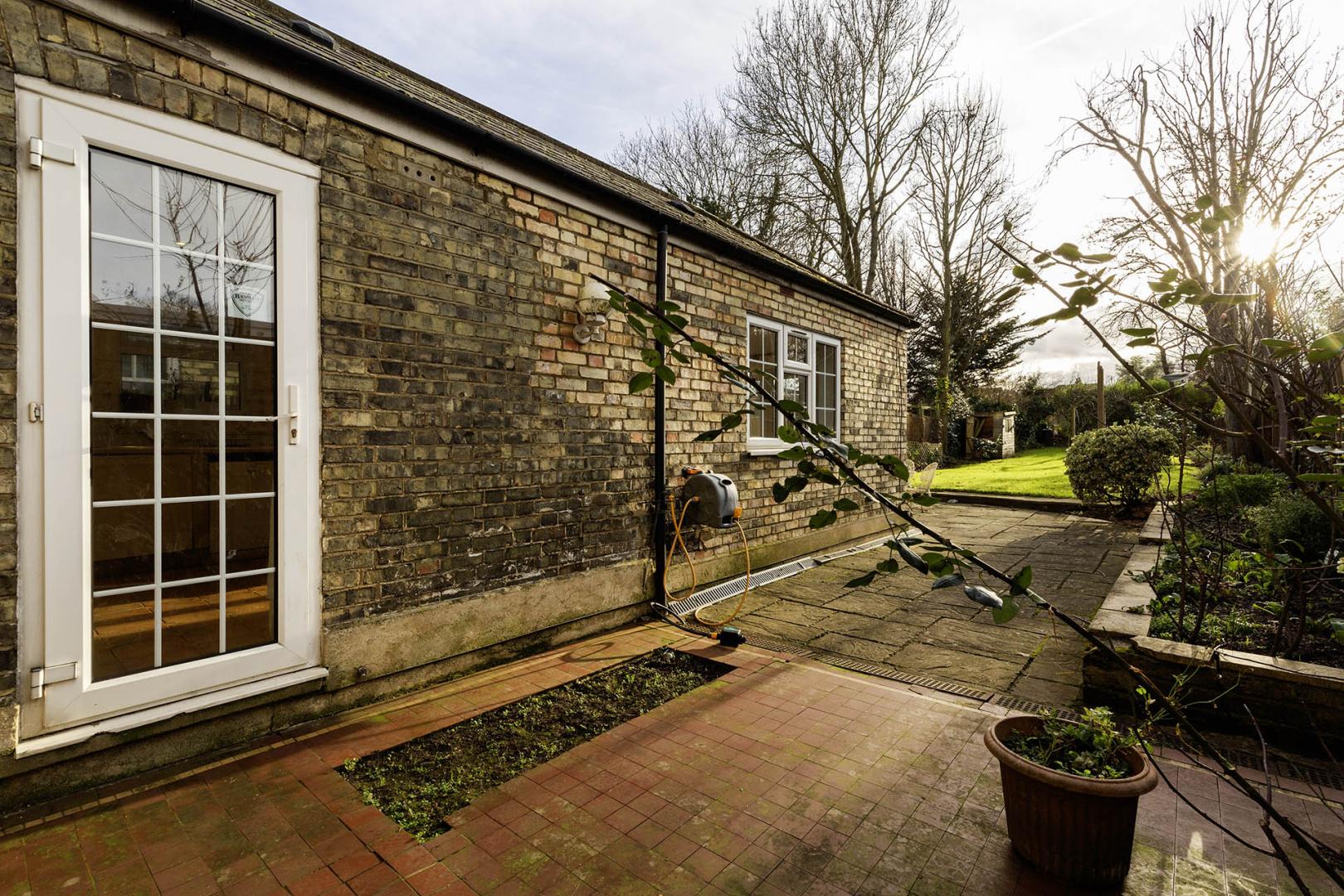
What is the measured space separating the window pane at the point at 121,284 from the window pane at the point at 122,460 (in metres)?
0.46

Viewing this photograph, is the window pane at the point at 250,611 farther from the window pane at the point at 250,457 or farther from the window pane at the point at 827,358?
the window pane at the point at 827,358

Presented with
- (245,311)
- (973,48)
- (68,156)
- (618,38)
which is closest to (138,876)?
(245,311)

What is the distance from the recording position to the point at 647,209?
5.17 metres

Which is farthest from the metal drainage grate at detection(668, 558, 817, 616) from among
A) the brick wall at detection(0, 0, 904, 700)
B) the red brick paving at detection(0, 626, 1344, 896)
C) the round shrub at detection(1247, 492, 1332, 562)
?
the round shrub at detection(1247, 492, 1332, 562)

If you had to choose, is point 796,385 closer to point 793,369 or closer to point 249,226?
point 793,369

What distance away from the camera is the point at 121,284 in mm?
2785

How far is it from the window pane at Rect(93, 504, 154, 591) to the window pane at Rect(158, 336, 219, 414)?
48 cm

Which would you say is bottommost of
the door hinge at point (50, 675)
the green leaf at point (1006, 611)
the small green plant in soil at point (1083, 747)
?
the small green plant in soil at point (1083, 747)

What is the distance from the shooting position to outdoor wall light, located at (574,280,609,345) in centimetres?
457

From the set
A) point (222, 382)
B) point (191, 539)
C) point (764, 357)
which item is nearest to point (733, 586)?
point (764, 357)

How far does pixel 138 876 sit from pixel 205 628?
1119 mm

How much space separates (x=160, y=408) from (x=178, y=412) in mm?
68

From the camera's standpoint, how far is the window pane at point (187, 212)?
2900 mm

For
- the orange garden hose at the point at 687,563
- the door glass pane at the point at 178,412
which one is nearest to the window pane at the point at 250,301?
the door glass pane at the point at 178,412
